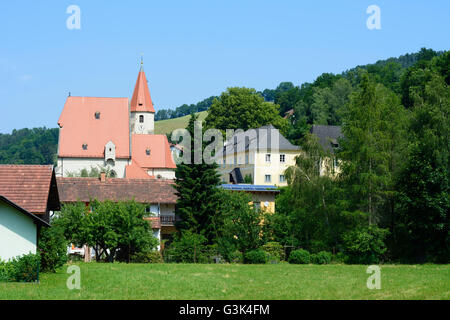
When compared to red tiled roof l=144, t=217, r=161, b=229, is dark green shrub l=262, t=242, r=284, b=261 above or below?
below

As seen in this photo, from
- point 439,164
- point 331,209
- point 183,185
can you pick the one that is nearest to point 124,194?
point 183,185

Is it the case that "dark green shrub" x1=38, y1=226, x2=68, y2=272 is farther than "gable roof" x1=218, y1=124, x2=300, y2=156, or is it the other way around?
"gable roof" x1=218, y1=124, x2=300, y2=156

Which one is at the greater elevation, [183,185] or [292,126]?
[292,126]

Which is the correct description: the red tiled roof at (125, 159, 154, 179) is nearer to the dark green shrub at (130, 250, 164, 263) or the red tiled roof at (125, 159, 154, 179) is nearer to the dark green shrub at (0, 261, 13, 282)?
the dark green shrub at (130, 250, 164, 263)

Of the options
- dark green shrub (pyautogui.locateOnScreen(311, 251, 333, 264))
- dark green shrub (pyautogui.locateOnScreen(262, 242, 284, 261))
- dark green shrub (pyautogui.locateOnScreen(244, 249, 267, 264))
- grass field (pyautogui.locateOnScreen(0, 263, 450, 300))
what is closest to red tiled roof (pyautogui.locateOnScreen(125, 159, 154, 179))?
dark green shrub (pyautogui.locateOnScreen(262, 242, 284, 261))

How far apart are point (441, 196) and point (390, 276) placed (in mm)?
10733

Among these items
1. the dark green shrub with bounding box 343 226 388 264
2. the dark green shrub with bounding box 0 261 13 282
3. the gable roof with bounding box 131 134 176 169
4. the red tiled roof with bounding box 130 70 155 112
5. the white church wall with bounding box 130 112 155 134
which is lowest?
the dark green shrub with bounding box 343 226 388 264

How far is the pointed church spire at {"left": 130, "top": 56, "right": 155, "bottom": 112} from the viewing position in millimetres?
93062

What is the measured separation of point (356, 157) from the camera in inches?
1491

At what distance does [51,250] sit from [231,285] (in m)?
8.16

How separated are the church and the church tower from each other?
9.53 metres

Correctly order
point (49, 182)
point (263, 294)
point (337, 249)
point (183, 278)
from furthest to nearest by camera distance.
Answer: point (337, 249)
point (49, 182)
point (183, 278)
point (263, 294)

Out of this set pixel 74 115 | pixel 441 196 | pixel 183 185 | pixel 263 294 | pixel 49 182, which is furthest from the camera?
pixel 74 115

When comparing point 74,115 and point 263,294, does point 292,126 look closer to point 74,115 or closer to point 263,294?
point 74,115
